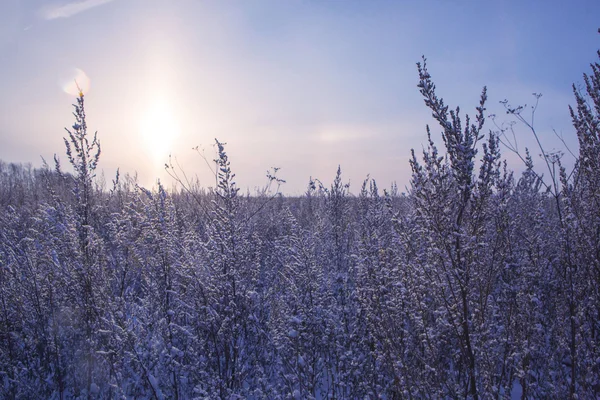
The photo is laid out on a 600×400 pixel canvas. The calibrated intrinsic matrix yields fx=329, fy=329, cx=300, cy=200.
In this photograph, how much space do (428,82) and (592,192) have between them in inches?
87.7

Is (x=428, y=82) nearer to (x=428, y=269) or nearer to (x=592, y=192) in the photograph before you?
(x=428, y=269)

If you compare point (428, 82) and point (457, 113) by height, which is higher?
point (428, 82)

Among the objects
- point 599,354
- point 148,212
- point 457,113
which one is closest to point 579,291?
point 599,354

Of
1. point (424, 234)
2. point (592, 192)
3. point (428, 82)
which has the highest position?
point (428, 82)

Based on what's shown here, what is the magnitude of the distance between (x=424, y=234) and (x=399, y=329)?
140 centimetres

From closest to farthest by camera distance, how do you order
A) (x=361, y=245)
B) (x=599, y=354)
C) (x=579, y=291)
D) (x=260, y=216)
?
(x=599, y=354), (x=579, y=291), (x=361, y=245), (x=260, y=216)

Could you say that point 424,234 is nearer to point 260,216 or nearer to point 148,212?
point 148,212

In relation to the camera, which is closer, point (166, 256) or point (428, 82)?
point (428, 82)

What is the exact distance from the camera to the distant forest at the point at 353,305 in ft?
8.81

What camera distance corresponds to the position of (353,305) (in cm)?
552

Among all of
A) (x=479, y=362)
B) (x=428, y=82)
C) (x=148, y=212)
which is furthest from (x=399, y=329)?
(x=148, y=212)

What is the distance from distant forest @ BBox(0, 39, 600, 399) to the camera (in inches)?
106

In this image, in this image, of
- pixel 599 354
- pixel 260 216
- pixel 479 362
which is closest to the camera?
pixel 479 362

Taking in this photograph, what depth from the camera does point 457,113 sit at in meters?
2.68
